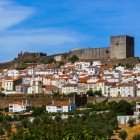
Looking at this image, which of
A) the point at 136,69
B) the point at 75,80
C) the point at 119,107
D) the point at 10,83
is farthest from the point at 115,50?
the point at 119,107

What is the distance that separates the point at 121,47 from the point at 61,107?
101 ft

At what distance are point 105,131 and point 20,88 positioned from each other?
1190 inches

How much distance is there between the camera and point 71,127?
43469 mm

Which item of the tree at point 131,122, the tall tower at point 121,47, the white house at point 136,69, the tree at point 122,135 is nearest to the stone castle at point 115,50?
the tall tower at point 121,47

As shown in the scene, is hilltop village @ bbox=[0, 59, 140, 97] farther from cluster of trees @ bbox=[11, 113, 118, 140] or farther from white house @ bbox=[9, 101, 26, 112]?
cluster of trees @ bbox=[11, 113, 118, 140]

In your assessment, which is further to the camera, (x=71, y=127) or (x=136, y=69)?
(x=136, y=69)

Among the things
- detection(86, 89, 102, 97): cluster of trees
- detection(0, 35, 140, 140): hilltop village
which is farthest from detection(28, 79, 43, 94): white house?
detection(86, 89, 102, 97): cluster of trees

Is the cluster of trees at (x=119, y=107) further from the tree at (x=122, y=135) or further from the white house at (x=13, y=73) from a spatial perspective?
the white house at (x=13, y=73)

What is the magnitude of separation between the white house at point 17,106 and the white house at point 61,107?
3171 mm

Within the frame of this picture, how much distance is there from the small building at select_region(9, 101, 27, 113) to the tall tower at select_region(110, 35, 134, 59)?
1120 inches

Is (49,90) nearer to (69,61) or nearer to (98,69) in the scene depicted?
(98,69)

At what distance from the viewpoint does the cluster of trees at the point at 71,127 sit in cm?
3897

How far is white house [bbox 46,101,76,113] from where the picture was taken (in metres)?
59.9

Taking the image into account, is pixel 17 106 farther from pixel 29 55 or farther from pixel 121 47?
pixel 29 55
